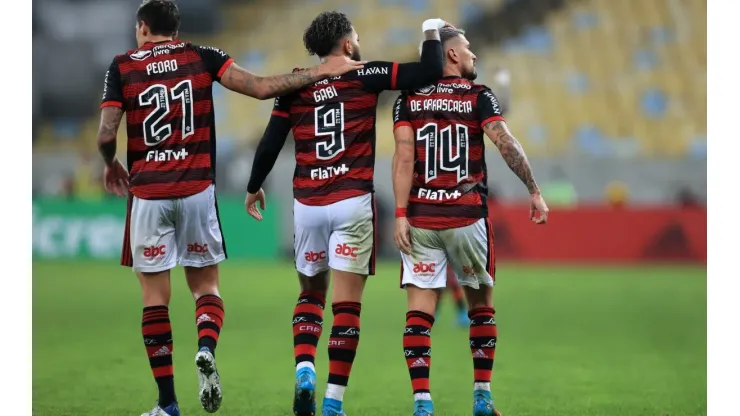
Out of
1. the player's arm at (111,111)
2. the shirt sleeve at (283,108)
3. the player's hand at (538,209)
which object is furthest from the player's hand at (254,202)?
the player's hand at (538,209)

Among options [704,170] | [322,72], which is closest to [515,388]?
[322,72]

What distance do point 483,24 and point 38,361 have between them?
58.5 ft

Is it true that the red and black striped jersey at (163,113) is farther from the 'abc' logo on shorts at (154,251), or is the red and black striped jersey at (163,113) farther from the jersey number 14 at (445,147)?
the jersey number 14 at (445,147)

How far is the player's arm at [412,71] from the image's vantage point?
17.8 feet

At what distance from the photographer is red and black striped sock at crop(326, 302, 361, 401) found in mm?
5359

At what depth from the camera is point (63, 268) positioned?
58.1ft

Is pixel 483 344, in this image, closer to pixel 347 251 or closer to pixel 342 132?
pixel 347 251

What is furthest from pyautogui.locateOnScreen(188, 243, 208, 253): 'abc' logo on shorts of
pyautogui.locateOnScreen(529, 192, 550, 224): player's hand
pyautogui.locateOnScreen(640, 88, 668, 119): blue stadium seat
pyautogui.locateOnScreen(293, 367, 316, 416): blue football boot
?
pyautogui.locateOnScreen(640, 88, 668, 119): blue stadium seat

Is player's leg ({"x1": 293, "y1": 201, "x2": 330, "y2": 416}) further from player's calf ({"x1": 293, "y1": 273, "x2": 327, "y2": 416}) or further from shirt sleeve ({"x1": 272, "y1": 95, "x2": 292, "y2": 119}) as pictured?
shirt sleeve ({"x1": 272, "y1": 95, "x2": 292, "y2": 119})

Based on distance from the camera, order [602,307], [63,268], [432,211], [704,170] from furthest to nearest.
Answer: [704,170]
[63,268]
[602,307]
[432,211]

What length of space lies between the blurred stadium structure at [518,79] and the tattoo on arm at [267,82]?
14.8 metres
